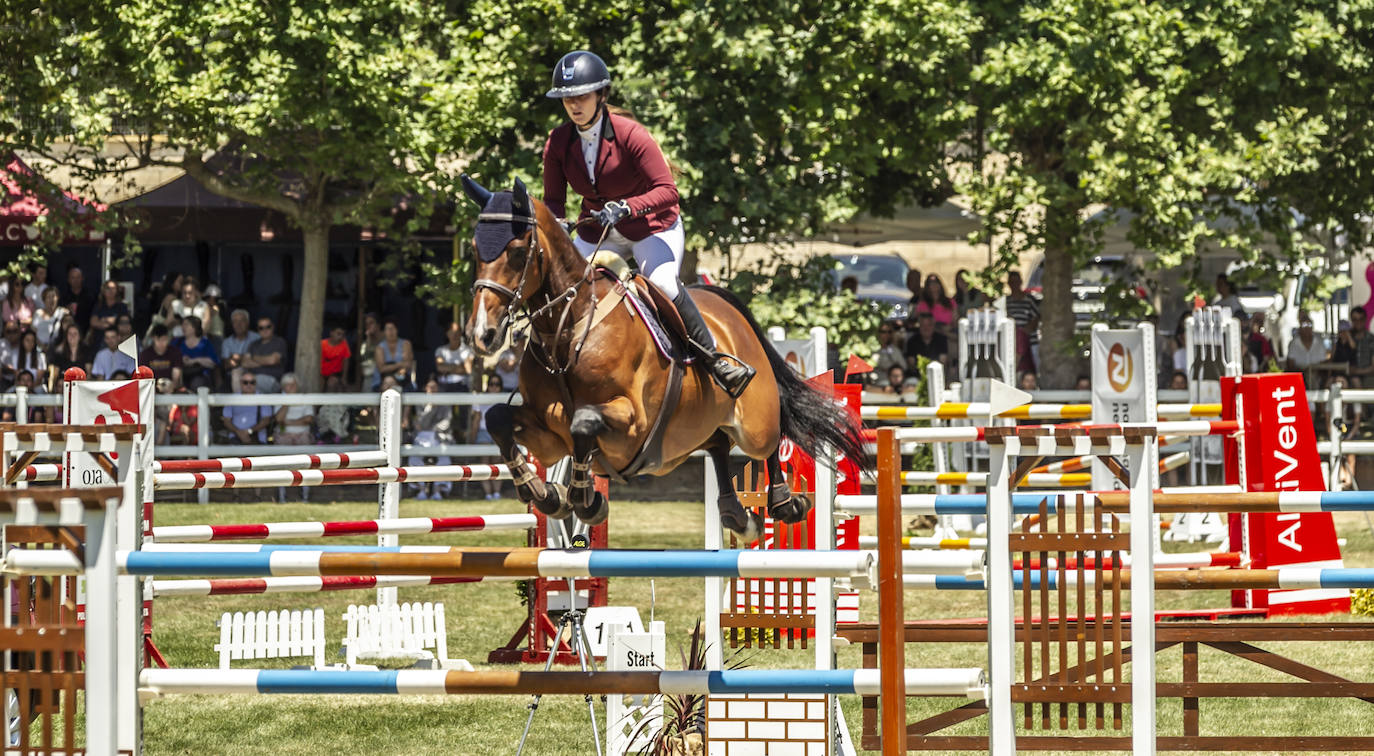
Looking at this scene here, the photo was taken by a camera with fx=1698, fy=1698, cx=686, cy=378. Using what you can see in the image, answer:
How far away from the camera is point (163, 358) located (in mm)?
15758

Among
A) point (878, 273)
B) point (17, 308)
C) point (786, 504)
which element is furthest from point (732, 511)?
point (878, 273)

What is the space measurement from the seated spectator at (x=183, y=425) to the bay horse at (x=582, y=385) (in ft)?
32.4

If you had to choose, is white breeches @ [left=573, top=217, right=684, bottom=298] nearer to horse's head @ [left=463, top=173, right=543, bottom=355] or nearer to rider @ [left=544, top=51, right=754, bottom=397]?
rider @ [left=544, top=51, right=754, bottom=397]

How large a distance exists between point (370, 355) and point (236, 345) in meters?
1.32

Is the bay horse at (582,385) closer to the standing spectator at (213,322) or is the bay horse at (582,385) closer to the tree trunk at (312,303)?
the tree trunk at (312,303)

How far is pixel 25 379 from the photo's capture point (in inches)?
606

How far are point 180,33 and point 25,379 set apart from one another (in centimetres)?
349

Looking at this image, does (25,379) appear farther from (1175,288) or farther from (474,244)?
(1175,288)

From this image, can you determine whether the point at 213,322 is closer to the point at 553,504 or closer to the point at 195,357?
the point at 195,357

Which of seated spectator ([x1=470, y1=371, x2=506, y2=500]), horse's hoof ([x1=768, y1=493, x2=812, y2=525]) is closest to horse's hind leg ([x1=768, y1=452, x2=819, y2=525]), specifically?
horse's hoof ([x1=768, y1=493, x2=812, y2=525])

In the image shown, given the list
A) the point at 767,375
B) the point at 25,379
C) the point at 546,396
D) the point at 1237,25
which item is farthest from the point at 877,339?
the point at 546,396

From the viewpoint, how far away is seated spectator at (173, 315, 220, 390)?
51.7 feet

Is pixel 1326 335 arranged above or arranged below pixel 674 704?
above

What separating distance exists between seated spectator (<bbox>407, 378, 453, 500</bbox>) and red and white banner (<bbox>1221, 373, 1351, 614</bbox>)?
7796mm
